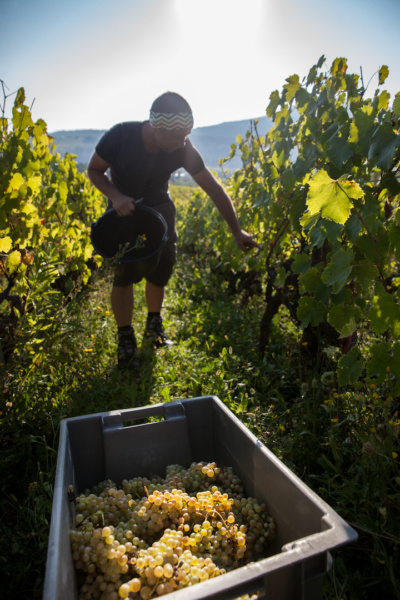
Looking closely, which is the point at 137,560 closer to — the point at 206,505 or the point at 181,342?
the point at 206,505

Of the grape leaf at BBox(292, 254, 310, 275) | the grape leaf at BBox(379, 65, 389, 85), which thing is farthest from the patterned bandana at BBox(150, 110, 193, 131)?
the grape leaf at BBox(292, 254, 310, 275)

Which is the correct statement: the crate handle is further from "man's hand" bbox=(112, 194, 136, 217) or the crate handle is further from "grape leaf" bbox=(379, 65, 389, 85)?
"grape leaf" bbox=(379, 65, 389, 85)

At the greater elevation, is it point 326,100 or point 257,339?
point 326,100

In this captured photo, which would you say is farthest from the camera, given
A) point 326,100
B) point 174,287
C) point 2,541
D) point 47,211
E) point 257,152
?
point 174,287

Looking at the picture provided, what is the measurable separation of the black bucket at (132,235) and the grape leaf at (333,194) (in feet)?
5.20

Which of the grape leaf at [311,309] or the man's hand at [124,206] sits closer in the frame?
the grape leaf at [311,309]

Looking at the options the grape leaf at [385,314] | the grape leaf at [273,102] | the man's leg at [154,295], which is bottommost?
the man's leg at [154,295]

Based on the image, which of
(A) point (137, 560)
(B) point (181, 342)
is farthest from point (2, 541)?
(B) point (181, 342)

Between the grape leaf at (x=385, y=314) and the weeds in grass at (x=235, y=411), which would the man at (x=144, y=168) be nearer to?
the weeds in grass at (x=235, y=411)

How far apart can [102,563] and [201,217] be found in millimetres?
6155

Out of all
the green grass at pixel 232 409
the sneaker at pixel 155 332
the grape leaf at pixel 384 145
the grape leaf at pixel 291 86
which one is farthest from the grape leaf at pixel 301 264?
the sneaker at pixel 155 332

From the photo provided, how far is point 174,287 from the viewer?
17.5 feet

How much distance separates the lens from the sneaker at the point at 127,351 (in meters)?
2.80

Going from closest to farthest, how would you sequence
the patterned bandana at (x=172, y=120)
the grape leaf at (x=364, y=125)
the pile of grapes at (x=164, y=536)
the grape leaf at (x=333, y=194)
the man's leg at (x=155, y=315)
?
the pile of grapes at (x=164, y=536)
the grape leaf at (x=333, y=194)
the grape leaf at (x=364, y=125)
the patterned bandana at (x=172, y=120)
the man's leg at (x=155, y=315)
